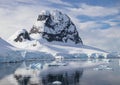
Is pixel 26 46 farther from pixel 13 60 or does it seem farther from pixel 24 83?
pixel 24 83

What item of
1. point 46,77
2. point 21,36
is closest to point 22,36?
point 21,36

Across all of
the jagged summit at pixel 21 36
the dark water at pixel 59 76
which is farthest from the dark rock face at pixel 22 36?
the dark water at pixel 59 76

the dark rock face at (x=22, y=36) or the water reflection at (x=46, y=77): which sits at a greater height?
the dark rock face at (x=22, y=36)

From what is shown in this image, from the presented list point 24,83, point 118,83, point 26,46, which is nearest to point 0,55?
point 24,83

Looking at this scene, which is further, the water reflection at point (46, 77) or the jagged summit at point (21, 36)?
the jagged summit at point (21, 36)

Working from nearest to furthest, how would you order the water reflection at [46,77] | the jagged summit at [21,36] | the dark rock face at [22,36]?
1. the water reflection at [46,77]
2. the dark rock face at [22,36]
3. the jagged summit at [21,36]

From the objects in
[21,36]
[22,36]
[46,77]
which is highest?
[21,36]

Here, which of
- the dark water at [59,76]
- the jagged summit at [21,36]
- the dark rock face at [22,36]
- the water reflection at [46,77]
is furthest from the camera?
the jagged summit at [21,36]

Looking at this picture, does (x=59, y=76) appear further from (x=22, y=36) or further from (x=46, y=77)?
(x=22, y=36)

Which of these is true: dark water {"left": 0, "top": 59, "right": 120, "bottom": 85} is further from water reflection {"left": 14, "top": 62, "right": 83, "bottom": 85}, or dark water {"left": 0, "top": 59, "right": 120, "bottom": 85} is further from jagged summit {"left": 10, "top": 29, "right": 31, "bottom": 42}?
jagged summit {"left": 10, "top": 29, "right": 31, "bottom": 42}

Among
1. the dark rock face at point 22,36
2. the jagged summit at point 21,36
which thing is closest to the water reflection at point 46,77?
the dark rock face at point 22,36

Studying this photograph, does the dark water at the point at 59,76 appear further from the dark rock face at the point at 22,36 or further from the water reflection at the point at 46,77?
the dark rock face at the point at 22,36

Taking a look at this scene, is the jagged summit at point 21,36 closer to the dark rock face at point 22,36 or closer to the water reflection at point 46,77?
the dark rock face at point 22,36

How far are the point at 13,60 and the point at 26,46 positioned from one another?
70.9 metres
